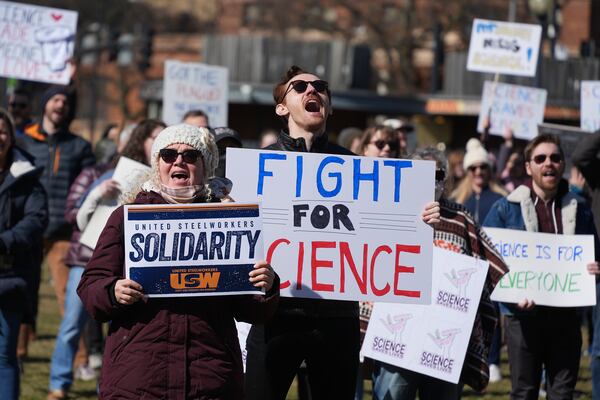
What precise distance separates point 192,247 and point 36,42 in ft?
25.7

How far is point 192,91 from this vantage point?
13281mm

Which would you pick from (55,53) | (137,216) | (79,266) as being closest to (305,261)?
(137,216)

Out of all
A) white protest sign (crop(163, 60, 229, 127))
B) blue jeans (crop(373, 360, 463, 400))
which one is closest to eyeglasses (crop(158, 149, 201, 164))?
blue jeans (crop(373, 360, 463, 400))

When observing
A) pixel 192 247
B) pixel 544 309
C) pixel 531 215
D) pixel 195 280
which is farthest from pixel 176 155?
pixel 544 309

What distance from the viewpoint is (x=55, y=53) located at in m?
12.5

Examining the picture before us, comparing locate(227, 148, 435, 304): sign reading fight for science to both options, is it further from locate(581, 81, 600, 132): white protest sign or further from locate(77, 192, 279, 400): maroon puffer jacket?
locate(581, 81, 600, 132): white protest sign

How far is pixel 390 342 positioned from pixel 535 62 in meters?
7.23

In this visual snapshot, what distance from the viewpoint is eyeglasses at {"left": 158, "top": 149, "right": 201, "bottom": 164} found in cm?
518

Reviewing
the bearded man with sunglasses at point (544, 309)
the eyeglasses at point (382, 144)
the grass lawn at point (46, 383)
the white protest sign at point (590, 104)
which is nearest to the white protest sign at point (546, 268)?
the bearded man with sunglasses at point (544, 309)

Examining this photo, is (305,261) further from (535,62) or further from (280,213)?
(535,62)

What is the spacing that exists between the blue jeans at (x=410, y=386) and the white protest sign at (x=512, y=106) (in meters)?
6.93

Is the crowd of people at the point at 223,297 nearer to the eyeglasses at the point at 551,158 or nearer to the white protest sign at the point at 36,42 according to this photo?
the eyeglasses at the point at 551,158

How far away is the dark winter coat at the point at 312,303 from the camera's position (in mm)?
5758

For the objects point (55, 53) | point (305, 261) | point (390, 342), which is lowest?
point (390, 342)
